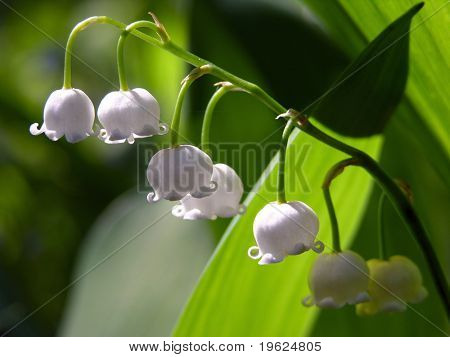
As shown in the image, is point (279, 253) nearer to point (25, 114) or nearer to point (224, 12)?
point (224, 12)

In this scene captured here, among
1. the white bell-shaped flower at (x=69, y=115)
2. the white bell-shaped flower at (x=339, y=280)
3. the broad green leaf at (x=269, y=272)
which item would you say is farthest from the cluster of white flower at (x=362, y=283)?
the white bell-shaped flower at (x=69, y=115)

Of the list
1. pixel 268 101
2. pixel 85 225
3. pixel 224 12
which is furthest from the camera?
pixel 85 225

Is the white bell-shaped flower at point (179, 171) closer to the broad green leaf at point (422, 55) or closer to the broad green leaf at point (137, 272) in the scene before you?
the broad green leaf at point (422, 55)

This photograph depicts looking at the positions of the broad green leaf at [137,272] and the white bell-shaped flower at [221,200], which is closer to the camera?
the white bell-shaped flower at [221,200]

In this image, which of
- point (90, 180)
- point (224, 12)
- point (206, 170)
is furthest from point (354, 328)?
point (90, 180)

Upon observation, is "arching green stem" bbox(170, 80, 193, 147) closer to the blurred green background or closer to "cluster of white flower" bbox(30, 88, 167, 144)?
"cluster of white flower" bbox(30, 88, 167, 144)

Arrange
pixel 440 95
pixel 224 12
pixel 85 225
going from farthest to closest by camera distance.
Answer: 1. pixel 85 225
2. pixel 224 12
3. pixel 440 95
